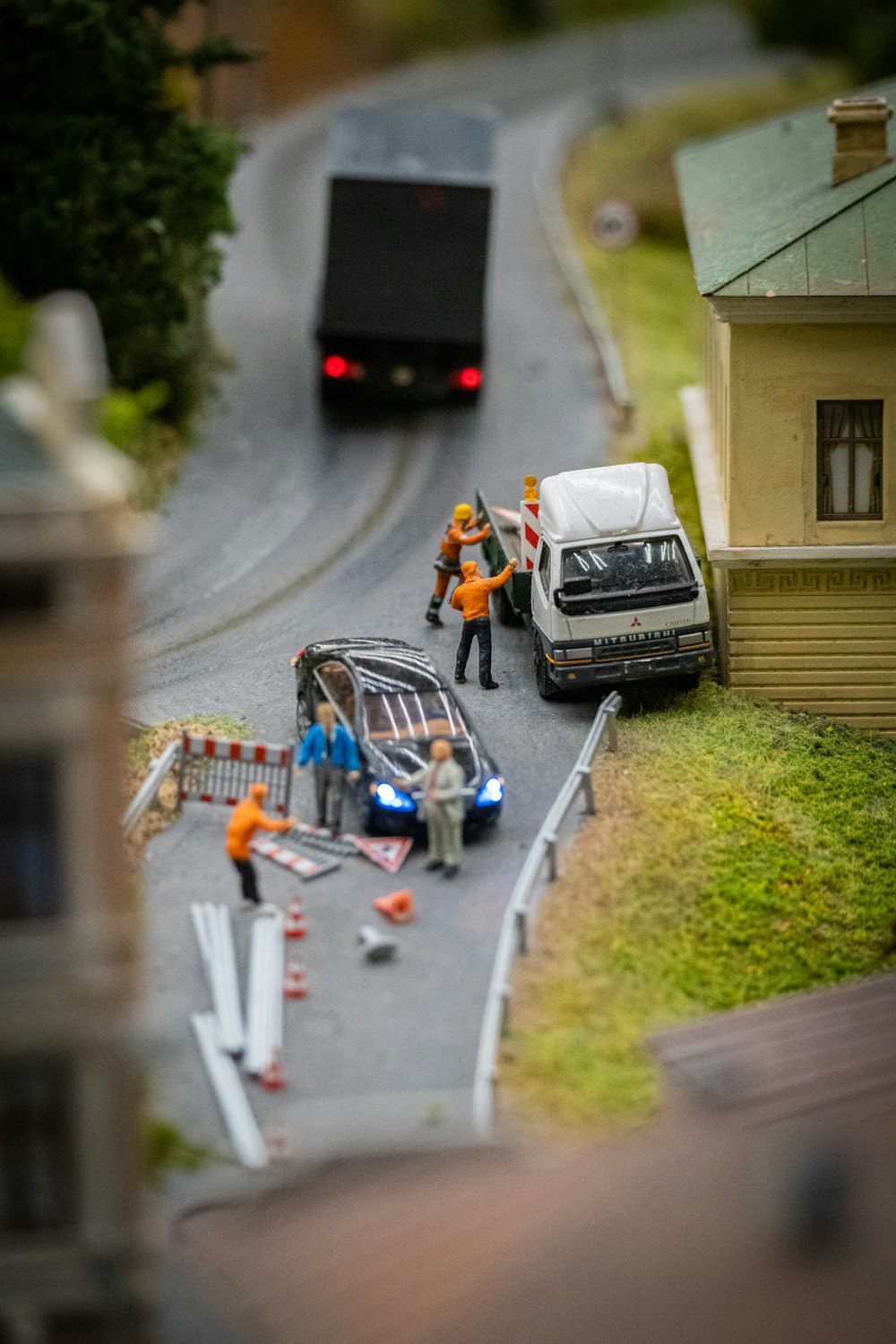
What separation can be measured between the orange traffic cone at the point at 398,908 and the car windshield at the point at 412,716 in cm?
251

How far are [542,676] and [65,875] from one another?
12.6 m

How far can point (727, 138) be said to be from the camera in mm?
35625

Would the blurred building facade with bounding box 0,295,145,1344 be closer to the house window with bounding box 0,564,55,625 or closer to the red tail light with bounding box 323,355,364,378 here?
the house window with bounding box 0,564,55,625

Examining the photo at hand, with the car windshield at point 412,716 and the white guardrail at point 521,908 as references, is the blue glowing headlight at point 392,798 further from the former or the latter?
the white guardrail at point 521,908

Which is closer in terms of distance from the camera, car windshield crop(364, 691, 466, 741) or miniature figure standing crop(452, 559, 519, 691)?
car windshield crop(364, 691, 466, 741)

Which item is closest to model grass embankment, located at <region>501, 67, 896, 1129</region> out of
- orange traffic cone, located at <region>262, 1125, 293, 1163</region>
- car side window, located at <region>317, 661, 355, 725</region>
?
orange traffic cone, located at <region>262, 1125, 293, 1163</region>

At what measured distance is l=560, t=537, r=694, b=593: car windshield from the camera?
24.5m

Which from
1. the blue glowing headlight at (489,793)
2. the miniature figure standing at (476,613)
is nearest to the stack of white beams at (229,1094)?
the blue glowing headlight at (489,793)

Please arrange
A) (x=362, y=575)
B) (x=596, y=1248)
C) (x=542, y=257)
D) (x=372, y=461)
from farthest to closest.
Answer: (x=542, y=257) < (x=372, y=461) < (x=362, y=575) < (x=596, y=1248)

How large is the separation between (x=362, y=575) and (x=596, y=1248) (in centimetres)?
1589

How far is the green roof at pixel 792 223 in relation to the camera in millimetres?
24875

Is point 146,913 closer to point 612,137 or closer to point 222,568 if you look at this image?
point 222,568

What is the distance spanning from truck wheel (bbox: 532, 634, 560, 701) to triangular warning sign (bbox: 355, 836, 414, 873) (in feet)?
14.1

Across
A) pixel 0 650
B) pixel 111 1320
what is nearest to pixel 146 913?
pixel 111 1320
